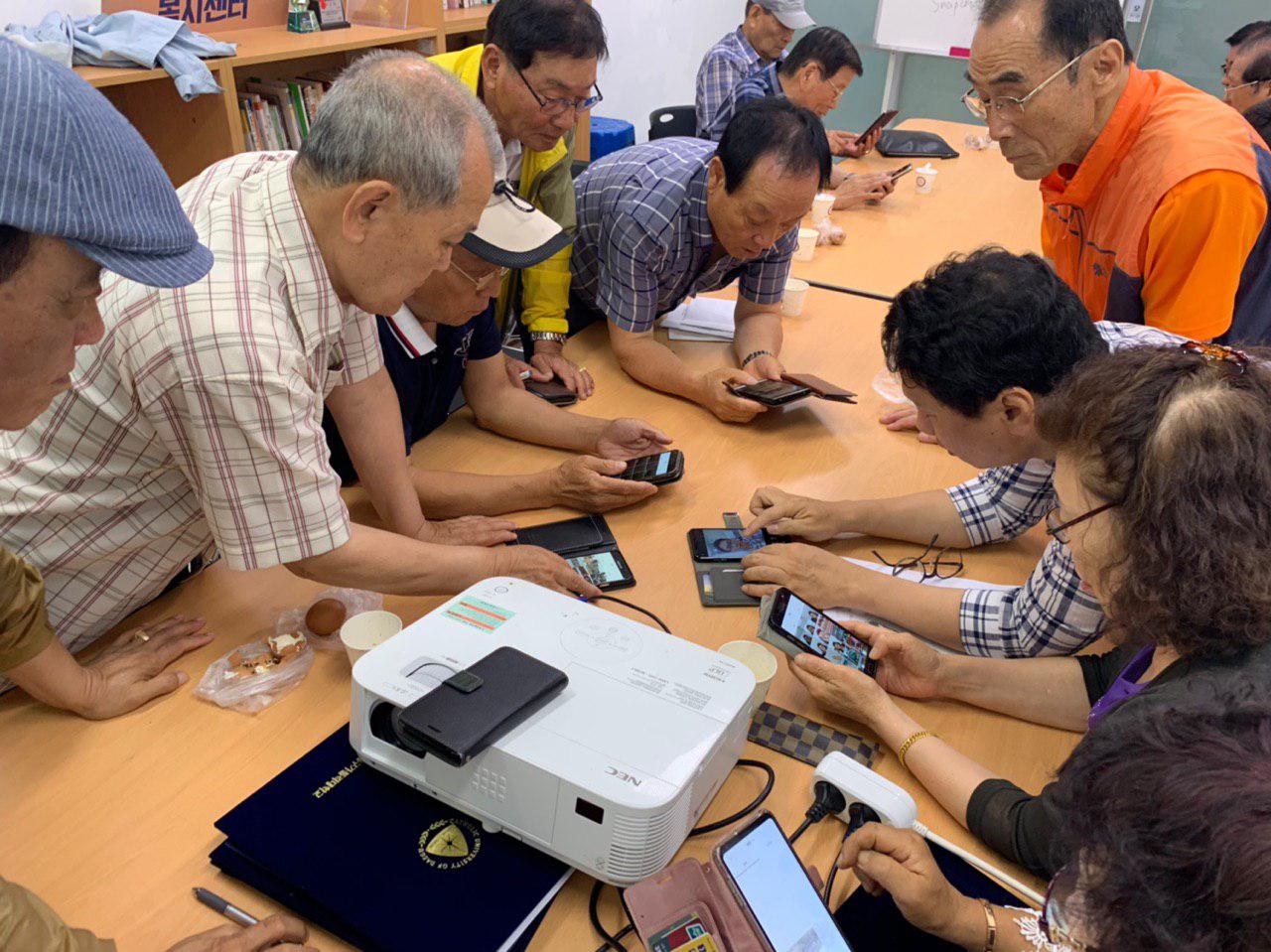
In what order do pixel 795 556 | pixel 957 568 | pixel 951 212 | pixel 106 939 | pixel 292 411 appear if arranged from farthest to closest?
pixel 951 212
pixel 957 568
pixel 795 556
pixel 292 411
pixel 106 939

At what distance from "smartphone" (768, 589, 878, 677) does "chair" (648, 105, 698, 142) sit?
10.6 ft

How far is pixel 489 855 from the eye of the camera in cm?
99

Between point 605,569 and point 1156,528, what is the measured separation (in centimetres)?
83

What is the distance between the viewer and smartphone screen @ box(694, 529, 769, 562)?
5.10 ft

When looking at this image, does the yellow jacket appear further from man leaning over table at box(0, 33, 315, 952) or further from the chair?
the chair

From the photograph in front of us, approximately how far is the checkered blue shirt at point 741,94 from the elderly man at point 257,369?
318 centimetres

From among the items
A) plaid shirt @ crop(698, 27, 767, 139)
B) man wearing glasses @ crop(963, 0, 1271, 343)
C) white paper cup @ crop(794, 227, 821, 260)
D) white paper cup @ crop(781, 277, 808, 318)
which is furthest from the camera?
plaid shirt @ crop(698, 27, 767, 139)

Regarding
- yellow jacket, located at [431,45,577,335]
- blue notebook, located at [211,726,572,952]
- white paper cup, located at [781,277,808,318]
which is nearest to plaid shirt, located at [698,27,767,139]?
white paper cup, located at [781,277,808,318]

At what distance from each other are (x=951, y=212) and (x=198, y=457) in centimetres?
327

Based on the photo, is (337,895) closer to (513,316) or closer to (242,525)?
(242,525)

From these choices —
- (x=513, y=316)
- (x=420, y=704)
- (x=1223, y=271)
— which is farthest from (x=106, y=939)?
(x=1223, y=271)

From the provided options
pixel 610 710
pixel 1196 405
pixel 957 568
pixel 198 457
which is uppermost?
pixel 1196 405

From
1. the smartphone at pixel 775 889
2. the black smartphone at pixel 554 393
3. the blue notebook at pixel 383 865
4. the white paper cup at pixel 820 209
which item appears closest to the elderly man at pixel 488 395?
the black smartphone at pixel 554 393

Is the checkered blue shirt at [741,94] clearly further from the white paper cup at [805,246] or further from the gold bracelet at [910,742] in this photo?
the gold bracelet at [910,742]
